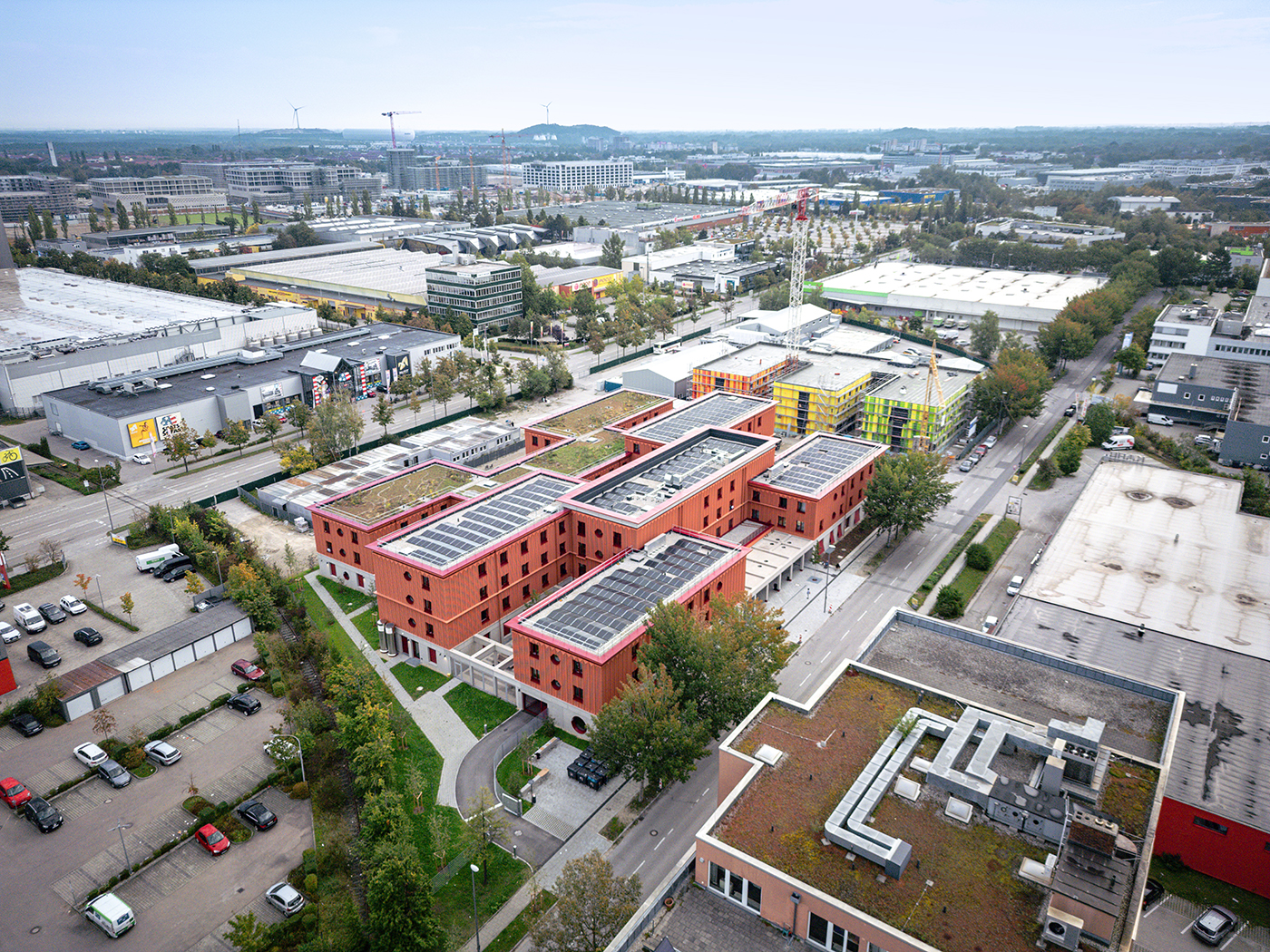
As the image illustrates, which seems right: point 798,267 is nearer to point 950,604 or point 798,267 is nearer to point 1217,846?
point 950,604

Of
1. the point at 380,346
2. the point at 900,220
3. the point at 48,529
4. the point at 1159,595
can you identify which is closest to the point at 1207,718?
the point at 1159,595

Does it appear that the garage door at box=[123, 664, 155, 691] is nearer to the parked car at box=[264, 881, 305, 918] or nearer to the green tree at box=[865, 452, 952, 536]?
the parked car at box=[264, 881, 305, 918]

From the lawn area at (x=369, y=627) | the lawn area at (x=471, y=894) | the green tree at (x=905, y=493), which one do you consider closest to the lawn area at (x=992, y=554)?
the green tree at (x=905, y=493)

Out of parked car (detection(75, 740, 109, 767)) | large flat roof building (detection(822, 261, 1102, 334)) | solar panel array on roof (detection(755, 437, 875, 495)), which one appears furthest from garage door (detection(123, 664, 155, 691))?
large flat roof building (detection(822, 261, 1102, 334))

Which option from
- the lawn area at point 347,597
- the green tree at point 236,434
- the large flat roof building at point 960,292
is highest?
the large flat roof building at point 960,292

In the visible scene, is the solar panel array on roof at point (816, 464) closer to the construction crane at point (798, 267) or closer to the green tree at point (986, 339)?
the construction crane at point (798, 267)

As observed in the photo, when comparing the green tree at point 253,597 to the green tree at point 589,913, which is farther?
the green tree at point 253,597

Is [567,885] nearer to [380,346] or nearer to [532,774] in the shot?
[532,774]

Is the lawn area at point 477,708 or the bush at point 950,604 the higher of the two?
the bush at point 950,604
